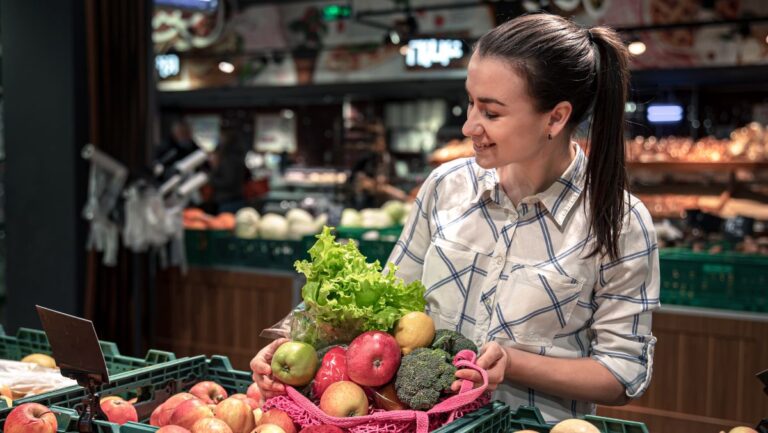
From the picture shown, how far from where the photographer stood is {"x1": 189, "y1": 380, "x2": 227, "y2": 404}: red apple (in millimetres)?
1961

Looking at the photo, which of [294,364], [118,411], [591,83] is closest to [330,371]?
[294,364]

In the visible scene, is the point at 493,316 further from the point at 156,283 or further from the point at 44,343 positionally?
the point at 156,283

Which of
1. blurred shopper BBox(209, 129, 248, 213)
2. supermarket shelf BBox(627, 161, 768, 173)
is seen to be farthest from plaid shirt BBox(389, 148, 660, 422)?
blurred shopper BBox(209, 129, 248, 213)

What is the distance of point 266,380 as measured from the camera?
63.5 inches

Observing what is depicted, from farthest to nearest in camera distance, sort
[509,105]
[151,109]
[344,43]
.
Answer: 1. [344,43]
2. [151,109]
3. [509,105]

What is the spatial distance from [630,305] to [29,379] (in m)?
1.58

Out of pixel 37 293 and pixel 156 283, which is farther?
pixel 156 283

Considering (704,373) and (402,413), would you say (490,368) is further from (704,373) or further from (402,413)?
(704,373)

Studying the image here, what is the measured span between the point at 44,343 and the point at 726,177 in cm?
704

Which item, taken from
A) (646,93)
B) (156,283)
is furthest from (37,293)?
(646,93)

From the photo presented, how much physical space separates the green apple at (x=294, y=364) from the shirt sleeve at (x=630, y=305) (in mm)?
655

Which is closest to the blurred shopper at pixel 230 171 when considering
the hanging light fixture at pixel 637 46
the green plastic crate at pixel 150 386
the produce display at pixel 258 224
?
the produce display at pixel 258 224

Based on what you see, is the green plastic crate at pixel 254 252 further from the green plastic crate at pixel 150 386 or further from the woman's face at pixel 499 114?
the woman's face at pixel 499 114

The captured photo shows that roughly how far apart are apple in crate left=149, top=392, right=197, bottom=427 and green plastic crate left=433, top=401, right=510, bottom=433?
0.65 meters
